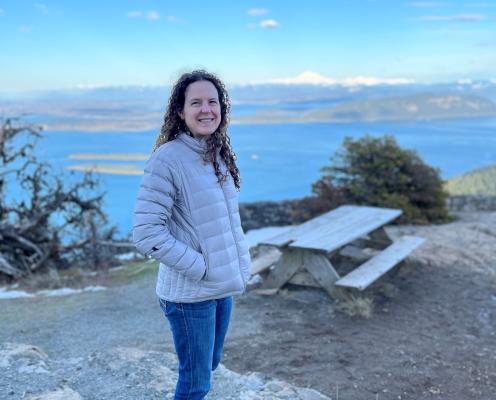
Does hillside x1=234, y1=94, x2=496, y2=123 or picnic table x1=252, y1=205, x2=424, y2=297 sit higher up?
hillside x1=234, y1=94, x2=496, y2=123

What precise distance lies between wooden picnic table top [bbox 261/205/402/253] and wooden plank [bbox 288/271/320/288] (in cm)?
43

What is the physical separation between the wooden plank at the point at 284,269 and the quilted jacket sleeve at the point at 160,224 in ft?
12.0

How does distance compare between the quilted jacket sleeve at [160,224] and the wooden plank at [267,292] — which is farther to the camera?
the wooden plank at [267,292]

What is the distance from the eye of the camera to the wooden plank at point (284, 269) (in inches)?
234

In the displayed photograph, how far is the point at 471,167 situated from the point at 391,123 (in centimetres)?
670

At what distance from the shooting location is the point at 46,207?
391 inches

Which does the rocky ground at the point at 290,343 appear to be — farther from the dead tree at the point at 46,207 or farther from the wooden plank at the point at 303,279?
the dead tree at the point at 46,207

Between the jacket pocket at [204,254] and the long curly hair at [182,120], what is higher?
the long curly hair at [182,120]

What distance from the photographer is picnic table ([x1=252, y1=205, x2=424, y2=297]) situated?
5656 mm

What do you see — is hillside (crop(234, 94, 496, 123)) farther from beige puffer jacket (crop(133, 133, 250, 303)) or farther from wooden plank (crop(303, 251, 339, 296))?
beige puffer jacket (crop(133, 133, 250, 303))

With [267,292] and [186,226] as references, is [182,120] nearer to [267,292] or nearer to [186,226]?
[186,226]

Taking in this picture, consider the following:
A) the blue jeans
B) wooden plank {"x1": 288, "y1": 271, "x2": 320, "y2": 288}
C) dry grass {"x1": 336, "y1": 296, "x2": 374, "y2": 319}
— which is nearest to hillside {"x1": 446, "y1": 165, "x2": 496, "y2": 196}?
wooden plank {"x1": 288, "y1": 271, "x2": 320, "y2": 288}

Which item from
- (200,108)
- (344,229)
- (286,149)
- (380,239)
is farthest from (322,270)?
(286,149)

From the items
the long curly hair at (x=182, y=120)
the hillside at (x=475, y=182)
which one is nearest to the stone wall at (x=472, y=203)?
the hillside at (x=475, y=182)
